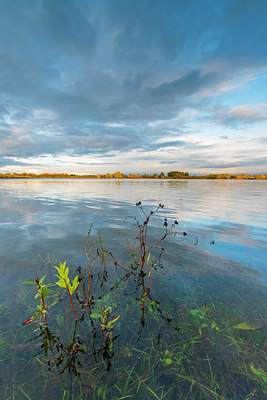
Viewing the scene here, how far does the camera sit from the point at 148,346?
8.51 ft

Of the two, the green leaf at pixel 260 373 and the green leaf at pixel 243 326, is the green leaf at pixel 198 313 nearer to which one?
the green leaf at pixel 243 326

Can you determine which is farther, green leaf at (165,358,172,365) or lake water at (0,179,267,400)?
green leaf at (165,358,172,365)

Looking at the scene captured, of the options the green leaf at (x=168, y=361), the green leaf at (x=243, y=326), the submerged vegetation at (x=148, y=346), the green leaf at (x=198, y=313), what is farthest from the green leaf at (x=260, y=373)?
the green leaf at (x=168, y=361)

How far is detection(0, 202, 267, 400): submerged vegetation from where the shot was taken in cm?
207

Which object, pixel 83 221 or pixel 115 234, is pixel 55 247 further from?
pixel 83 221

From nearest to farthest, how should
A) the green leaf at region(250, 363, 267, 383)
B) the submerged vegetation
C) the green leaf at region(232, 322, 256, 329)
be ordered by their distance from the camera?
the submerged vegetation < the green leaf at region(250, 363, 267, 383) < the green leaf at region(232, 322, 256, 329)

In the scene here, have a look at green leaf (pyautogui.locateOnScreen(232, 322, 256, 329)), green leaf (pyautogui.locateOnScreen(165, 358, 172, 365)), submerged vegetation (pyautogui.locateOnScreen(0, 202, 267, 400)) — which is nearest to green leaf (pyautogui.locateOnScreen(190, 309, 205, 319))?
submerged vegetation (pyautogui.locateOnScreen(0, 202, 267, 400))

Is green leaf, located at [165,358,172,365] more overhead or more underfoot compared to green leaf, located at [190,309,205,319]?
more overhead

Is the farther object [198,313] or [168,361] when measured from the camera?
[198,313]

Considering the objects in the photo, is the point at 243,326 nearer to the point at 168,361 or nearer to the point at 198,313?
the point at 198,313

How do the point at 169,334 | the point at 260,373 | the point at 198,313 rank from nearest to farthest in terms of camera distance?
the point at 260,373 → the point at 169,334 → the point at 198,313

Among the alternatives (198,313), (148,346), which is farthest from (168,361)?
(198,313)

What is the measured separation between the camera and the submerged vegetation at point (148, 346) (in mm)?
2068

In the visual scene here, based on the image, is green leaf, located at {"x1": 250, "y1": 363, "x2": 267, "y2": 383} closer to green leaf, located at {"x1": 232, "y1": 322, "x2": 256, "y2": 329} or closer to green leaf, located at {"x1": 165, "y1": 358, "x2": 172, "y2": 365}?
green leaf, located at {"x1": 232, "y1": 322, "x2": 256, "y2": 329}
